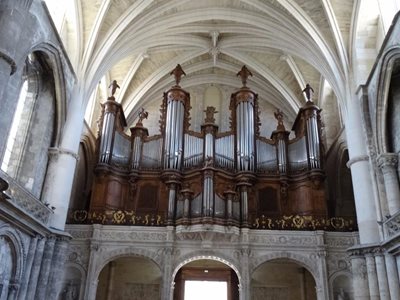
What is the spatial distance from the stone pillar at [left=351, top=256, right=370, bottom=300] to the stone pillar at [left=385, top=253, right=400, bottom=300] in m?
0.94

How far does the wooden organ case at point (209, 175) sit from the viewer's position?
15016 millimetres

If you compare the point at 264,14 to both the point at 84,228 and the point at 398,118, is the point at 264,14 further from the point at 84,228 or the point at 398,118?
the point at 84,228

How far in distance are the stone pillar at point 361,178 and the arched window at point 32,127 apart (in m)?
9.65

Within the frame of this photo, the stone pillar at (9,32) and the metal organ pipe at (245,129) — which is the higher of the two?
the metal organ pipe at (245,129)

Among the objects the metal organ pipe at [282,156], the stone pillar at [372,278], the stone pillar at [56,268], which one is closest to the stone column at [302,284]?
the metal organ pipe at [282,156]

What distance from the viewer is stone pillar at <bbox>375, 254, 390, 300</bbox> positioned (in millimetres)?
10868

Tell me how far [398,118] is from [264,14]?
282 inches

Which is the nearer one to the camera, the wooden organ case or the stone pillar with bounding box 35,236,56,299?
the stone pillar with bounding box 35,236,56,299

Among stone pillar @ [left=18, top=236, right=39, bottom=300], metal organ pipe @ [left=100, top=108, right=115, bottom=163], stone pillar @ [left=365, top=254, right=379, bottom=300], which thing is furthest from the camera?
metal organ pipe @ [left=100, top=108, right=115, bottom=163]

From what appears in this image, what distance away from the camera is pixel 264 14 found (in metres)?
16.6

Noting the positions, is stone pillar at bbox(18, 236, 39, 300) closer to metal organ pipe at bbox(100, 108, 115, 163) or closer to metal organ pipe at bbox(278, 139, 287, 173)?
→ metal organ pipe at bbox(100, 108, 115, 163)

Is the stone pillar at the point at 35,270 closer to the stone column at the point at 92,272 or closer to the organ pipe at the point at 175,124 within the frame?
the stone column at the point at 92,272

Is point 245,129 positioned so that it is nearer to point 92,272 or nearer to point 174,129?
point 174,129

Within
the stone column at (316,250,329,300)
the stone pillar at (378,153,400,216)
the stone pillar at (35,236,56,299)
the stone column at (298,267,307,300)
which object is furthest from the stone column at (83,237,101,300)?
the stone pillar at (378,153,400,216)
